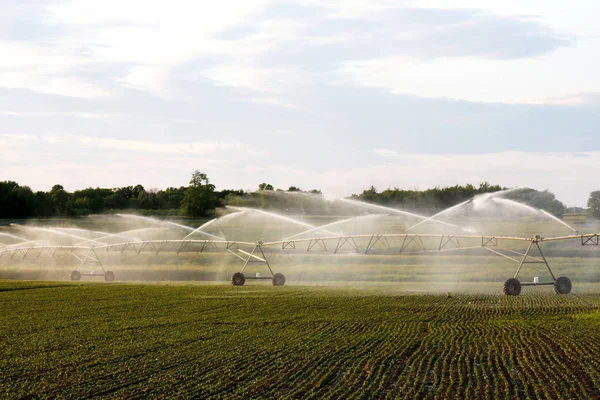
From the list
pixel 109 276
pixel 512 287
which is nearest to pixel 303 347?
pixel 512 287

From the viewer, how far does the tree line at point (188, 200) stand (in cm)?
13325

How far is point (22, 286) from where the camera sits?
62969 millimetres

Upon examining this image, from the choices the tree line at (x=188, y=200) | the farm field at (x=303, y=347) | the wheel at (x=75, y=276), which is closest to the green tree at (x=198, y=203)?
the tree line at (x=188, y=200)

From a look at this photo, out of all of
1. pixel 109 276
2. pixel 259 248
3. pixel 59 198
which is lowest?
pixel 109 276

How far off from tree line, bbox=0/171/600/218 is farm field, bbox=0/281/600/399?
8676 cm

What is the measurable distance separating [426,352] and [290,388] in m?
7.63

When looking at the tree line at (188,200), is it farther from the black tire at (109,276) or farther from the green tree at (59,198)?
the black tire at (109,276)

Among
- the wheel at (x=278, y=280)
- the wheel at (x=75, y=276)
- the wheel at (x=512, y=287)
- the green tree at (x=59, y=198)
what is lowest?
the wheel at (x=75, y=276)

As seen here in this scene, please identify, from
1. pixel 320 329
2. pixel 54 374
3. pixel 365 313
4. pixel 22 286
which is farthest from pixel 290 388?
pixel 22 286

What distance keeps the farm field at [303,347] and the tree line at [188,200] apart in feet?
285

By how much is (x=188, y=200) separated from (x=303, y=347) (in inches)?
4488

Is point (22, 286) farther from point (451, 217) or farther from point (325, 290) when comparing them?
point (451, 217)

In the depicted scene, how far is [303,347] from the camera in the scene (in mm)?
27312

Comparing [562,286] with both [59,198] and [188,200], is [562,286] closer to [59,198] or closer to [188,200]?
[188,200]
